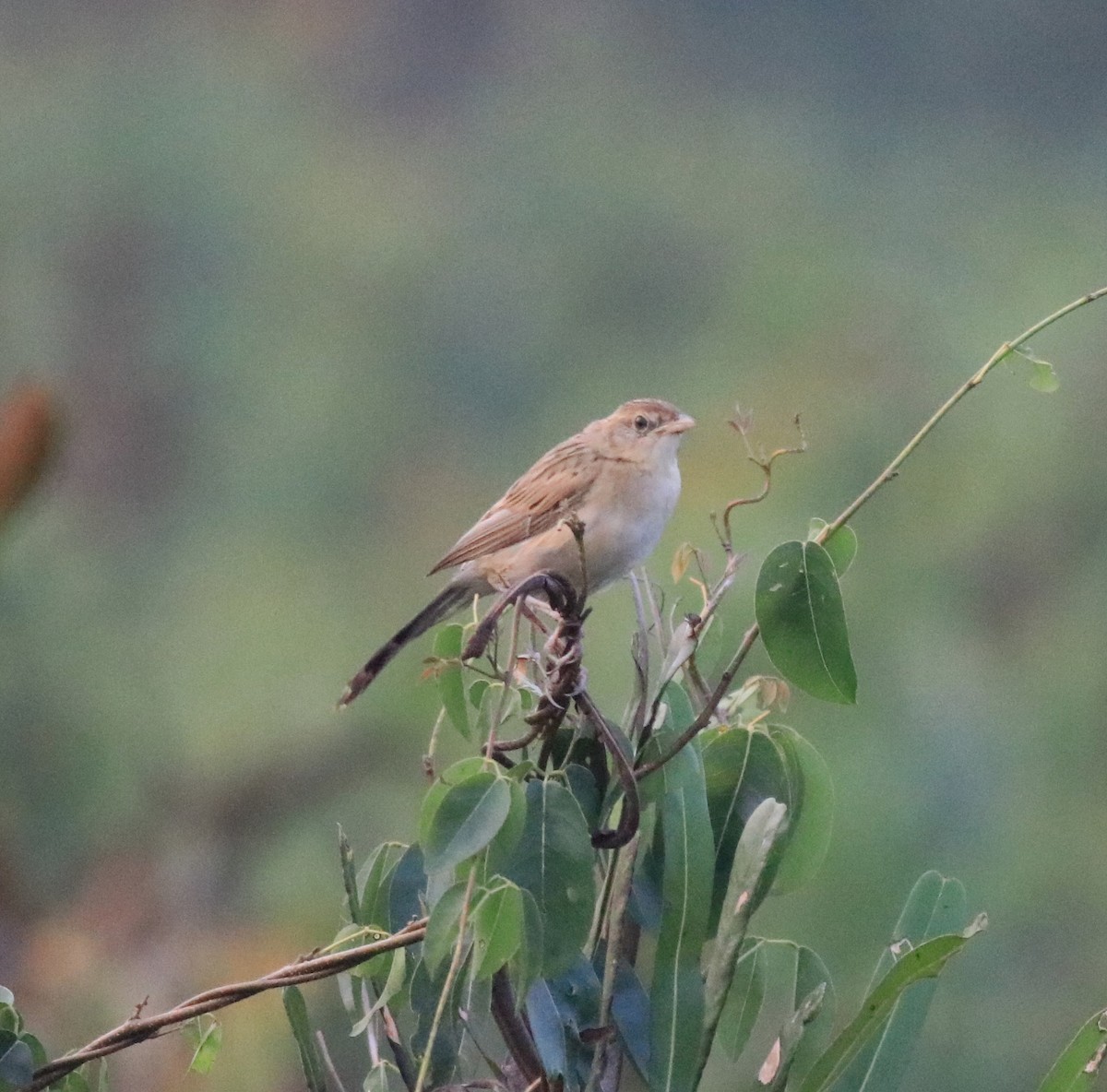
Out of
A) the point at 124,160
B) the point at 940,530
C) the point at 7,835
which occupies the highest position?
the point at 124,160

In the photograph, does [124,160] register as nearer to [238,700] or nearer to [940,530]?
[238,700]

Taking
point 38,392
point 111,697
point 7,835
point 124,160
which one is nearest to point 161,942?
point 7,835

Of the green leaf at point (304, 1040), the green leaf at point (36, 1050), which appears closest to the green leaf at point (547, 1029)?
the green leaf at point (304, 1040)

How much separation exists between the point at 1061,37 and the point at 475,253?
1495 mm

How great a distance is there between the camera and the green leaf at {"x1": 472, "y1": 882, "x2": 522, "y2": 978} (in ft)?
2.98

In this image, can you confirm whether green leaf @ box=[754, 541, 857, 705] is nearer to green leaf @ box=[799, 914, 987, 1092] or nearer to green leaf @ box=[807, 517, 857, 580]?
green leaf @ box=[807, 517, 857, 580]

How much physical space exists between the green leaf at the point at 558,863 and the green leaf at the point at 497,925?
0.04 metres

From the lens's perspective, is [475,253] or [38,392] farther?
[475,253]

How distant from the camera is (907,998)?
3.72 feet

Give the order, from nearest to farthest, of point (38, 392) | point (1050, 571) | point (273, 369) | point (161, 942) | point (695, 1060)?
point (695, 1060) → point (161, 942) → point (1050, 571) → point (38, 392) → point (273, 369)

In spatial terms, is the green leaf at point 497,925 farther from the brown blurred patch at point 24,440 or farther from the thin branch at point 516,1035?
the brown blurred patch at point 24,440

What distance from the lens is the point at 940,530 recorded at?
294 cm

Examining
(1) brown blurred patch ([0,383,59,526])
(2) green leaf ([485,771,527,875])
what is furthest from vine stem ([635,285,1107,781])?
(1) brown blurred patch ([0,383,59,526])

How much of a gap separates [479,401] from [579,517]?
4.91 ft
